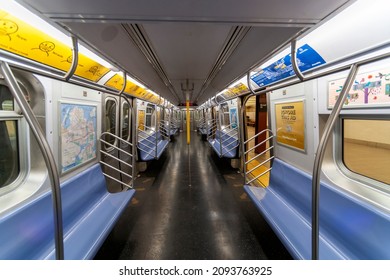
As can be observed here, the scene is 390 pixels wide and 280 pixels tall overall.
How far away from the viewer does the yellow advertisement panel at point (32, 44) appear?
49.1 inches

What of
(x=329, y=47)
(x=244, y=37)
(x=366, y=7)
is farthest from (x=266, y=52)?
(x=366, y=7)

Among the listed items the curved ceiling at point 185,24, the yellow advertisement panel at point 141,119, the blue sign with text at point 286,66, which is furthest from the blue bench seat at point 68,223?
the yellow advertisement panel at point 141,119

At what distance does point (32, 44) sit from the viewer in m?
1.46

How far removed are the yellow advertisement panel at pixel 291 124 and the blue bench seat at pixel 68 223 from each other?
2495 millimetres

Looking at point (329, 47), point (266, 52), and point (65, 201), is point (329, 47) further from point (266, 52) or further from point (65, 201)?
point (65, 201)

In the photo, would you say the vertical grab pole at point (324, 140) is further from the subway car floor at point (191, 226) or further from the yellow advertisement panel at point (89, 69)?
the yellow advertisement panel at point (89, 69)

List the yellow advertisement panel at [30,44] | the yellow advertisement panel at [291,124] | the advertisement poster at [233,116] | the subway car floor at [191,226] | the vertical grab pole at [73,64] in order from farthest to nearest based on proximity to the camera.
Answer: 1. the advertisement poster at [233,116]
2. the yellow advertisement panel at [291,124]
3. the subway car floor at [191,226]
4. the yellow advertisement panel at [30,44]
5. the vertical grab pole at [73,64]

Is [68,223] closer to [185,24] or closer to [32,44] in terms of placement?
[32,44]

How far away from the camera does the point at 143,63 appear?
257 centimetres

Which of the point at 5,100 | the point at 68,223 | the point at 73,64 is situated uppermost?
the point at 73,64

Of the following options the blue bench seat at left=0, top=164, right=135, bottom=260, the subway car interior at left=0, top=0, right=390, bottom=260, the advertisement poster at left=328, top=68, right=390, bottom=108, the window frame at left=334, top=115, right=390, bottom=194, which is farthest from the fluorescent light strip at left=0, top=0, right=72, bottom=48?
the window frame at left=334, top=115, right=390, bottom=194

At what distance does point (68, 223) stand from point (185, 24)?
2.20 metres

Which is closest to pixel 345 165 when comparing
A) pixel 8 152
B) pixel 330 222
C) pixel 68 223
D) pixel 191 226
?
pixel 330 222

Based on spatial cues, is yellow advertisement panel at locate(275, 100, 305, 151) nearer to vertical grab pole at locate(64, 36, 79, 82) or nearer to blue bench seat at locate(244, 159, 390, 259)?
blue bench seat at locate(244, 159, 390, 259)
